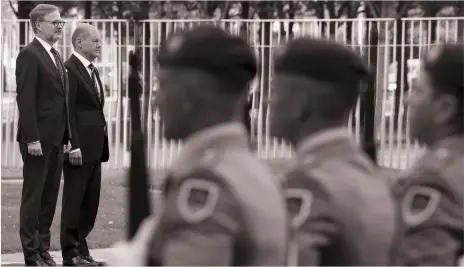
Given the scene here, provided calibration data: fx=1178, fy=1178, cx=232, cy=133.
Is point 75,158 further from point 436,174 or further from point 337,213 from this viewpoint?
point 337,213

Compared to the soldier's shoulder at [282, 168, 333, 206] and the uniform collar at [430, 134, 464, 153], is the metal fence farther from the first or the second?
the soldier's shoulder at [282, 168, 333, 206]

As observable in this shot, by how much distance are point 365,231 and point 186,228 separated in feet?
1.90

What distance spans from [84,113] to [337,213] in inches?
211

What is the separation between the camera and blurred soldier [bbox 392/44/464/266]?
12.6ft

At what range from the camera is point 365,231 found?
144 inches

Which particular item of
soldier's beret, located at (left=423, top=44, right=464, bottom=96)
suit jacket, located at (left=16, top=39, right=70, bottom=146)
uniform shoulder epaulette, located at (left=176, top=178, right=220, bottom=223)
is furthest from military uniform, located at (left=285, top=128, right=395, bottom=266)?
suit jacket, located at (left=16, top=39, right=70, bottom=146)

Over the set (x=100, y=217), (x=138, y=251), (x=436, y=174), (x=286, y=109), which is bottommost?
(x=100, y=217)

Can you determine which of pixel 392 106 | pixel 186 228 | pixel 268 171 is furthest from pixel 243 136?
pixel 392 106

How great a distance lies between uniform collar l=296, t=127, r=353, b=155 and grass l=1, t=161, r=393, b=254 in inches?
248

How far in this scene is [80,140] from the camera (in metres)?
8.79

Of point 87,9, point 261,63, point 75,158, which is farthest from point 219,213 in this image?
point 87,9

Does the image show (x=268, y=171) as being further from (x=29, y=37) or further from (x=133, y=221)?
(x=29, y=37)

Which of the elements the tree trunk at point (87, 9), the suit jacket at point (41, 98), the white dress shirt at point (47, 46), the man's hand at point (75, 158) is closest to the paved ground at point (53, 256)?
the man's hand at point (75, 158)

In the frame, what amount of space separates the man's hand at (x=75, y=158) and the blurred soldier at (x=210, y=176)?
16.3 ft
